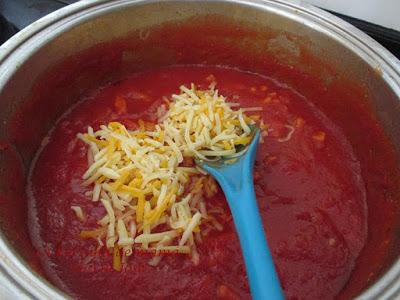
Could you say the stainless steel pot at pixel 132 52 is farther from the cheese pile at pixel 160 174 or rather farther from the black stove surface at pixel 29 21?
the black stove surface at pixel 29 21

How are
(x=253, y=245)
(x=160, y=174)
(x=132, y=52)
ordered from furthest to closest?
(x=132, y=52), (x=160, y=174), (x=253, y=245)

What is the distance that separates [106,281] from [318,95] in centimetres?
112

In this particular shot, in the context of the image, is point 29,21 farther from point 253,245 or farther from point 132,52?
point 253,245

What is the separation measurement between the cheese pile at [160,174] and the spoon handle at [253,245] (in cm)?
12

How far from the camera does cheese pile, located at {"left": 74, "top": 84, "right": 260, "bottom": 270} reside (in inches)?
51.7

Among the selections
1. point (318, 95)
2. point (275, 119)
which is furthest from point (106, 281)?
point (318, 95)

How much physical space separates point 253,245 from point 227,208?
0.26 m

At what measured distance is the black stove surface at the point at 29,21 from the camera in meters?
1.92

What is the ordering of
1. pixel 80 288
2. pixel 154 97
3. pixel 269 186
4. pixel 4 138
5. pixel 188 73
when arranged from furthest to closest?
pixel 188 73 → pixel 154 97 → pixel 269 186 → pixel 4 138 → pixel 80 288

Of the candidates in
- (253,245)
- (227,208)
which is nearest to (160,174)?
(227,208)

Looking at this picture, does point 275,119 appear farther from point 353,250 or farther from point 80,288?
point 80,288

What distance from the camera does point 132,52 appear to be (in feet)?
6.10

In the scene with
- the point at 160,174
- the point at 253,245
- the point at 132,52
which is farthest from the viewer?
the point at 132,52

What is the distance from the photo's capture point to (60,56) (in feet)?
5.32
